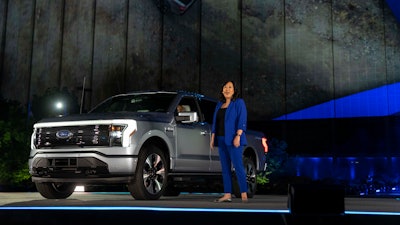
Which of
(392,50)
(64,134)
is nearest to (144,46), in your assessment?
(392,50)

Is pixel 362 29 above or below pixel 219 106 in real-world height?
above

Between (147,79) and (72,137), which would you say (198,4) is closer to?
(147,79)

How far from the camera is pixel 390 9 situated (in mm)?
31875

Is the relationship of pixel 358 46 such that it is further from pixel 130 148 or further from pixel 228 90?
pixel 130 148

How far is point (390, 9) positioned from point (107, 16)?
65.0 ft

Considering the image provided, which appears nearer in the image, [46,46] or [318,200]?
[318,200]

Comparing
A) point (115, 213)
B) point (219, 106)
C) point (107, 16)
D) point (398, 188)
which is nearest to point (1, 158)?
point (219, 106)

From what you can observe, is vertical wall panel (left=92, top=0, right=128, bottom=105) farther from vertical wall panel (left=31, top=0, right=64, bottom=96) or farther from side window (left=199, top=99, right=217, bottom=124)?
side window (left=199, top=99, right=217, bottom=124)

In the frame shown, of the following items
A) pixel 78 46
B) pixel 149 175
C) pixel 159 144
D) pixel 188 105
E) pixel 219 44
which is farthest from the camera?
pixel 78 46

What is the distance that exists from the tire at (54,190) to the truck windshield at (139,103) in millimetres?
1480

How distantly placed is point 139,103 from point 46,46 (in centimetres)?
3268

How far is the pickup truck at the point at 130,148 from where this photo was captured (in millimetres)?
7656

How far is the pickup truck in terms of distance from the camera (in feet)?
25.1

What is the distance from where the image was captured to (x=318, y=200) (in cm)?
432
